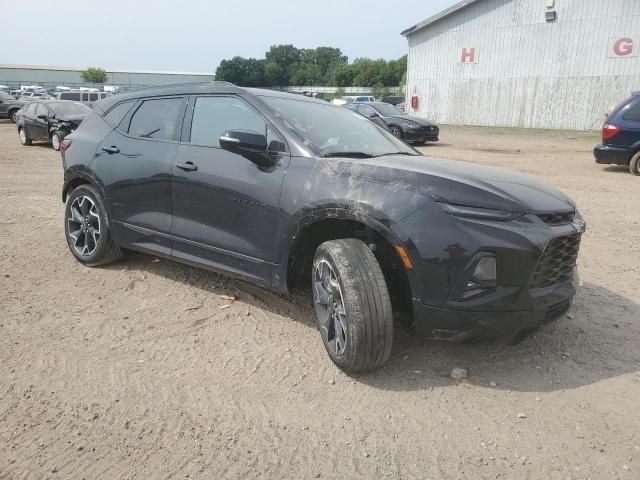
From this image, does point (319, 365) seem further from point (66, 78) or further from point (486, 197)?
point (66, 78)

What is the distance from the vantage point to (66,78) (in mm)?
106625

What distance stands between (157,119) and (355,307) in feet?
8.58

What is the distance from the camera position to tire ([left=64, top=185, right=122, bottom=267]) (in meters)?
4.95

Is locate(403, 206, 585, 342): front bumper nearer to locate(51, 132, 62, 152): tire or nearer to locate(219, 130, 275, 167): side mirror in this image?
locate(219, 130, 275, 167): side mirror

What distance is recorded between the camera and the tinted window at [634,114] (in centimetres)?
1135

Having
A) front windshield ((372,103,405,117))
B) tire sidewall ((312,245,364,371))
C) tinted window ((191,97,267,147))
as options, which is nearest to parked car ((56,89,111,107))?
front windshield ((372,103,405,117))

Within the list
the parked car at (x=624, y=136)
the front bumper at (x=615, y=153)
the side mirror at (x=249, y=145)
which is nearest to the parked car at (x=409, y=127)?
the front bumper at (x=615, y=153)

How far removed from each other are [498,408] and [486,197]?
3.77ft

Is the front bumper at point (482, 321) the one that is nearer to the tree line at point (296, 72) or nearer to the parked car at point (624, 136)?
the parked car at point (624, 136)

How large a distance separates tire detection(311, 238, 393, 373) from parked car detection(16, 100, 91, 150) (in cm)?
1423

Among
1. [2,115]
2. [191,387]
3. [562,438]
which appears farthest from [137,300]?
[2,115]

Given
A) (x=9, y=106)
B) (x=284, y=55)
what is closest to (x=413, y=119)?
(x=9, y=106)

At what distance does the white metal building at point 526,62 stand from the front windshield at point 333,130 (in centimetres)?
2487

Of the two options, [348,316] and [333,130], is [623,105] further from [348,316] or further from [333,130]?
[348,316]
